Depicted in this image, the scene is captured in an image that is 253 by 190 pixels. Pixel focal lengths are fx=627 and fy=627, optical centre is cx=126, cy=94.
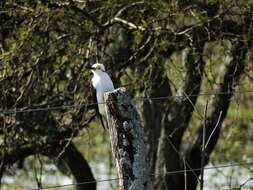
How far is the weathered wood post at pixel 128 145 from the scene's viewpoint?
3.91m

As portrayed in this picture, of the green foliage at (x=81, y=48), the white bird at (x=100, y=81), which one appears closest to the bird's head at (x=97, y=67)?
the white bird at (x=100, y=81)

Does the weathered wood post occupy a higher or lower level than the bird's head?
lower

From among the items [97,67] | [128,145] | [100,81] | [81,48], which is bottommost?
[128,145]

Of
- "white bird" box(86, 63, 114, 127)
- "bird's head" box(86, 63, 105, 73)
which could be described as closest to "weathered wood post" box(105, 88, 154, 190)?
"white bird" box(86, 63, 114, 127)

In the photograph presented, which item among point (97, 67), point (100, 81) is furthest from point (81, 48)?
point (100, 81)

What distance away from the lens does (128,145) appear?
3.95 m

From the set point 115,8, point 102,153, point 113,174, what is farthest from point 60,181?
point 115,8

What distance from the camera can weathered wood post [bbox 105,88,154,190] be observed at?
12.8 feet

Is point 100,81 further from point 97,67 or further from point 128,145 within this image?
point 128,145

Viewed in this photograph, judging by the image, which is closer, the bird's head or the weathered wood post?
the weathered wood post

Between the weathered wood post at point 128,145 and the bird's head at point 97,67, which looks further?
the bird's head at point 97,67

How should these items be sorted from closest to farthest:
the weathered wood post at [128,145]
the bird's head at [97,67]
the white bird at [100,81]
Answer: the weathered wood post at [128,145]
the white bird at [100,81]
the bird's head at [97,67]

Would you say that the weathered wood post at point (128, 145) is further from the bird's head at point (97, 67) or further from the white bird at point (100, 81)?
the bird's head at point (97, 67)

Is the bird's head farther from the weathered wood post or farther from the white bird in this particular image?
the weathered wood post
